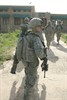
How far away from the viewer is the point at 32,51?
5.51m

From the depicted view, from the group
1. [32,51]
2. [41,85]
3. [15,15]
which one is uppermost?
[32,51]

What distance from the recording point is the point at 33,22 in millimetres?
5453

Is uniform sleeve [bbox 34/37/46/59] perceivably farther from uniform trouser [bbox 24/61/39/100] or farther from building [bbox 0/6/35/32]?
building [bbox 0/6/35/32]

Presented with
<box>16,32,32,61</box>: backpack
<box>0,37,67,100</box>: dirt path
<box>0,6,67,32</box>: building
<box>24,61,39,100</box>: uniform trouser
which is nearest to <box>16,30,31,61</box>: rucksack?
<box>16,32,32,61</box>: backpack

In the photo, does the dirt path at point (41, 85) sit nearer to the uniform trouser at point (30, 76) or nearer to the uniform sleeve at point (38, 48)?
the uniform trouser at point (30, 76)

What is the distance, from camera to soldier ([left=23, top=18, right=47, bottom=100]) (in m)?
5.34

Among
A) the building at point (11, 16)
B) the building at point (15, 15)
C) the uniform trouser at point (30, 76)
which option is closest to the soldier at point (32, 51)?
the uniform trouser at point (30, 76)

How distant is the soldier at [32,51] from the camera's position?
210 inches

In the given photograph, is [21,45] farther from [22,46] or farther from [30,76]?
[30,76]

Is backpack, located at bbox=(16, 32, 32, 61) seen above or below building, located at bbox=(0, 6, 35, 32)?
above

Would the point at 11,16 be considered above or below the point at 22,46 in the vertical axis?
below

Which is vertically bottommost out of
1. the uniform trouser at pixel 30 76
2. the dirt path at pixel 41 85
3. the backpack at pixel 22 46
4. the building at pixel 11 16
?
the building at pixel 11 16

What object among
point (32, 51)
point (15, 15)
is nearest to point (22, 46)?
point (32, 51)

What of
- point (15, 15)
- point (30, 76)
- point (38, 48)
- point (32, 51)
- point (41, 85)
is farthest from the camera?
point (15, 15)
